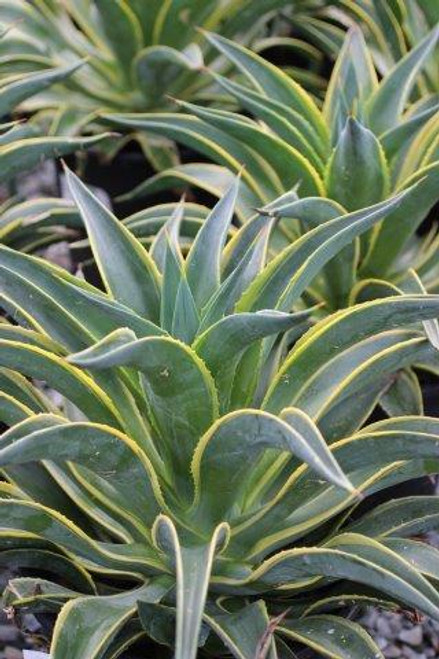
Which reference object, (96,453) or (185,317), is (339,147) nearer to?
(185,317)

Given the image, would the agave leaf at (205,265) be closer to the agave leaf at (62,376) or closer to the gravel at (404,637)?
the agave leaf at (62,376)

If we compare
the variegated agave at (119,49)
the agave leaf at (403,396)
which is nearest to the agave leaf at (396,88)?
the agave leaf at (403,396)

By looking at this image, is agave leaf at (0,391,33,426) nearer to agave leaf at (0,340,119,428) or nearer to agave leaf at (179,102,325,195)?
agave leaf at (0,340,119,428)

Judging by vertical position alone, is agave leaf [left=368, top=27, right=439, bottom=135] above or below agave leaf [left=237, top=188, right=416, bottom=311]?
above

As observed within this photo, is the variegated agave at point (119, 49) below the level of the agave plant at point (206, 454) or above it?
above

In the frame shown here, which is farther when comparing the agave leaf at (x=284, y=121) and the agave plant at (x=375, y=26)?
the agave plant at (x=375, y=26)

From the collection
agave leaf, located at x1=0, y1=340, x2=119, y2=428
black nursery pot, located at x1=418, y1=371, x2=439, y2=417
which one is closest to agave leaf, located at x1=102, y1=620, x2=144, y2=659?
agave leaf, located at x1=0, y1=340, x2=119, y2=428

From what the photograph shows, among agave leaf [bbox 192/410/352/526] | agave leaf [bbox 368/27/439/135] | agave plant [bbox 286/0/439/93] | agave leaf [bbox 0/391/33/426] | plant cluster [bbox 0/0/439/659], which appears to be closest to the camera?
agave leaf [bbox 192/410/352/526]

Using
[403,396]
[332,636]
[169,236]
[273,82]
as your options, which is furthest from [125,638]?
[273,82]

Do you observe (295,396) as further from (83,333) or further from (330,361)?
(83,333)
